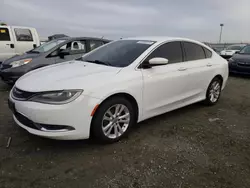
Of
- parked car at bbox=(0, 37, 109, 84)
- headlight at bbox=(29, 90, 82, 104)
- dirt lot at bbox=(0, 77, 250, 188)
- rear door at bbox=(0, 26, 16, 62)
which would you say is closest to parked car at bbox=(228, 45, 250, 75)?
dirt lot at bbox=(0, 77, 250, 188)

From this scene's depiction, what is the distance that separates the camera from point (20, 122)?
111 inches

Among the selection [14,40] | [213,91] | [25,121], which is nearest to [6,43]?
[14,40]

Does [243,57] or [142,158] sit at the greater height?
[243,57]

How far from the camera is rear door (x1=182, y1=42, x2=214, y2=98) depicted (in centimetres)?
409

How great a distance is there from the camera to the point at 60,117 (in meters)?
2.55

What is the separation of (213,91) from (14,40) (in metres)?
7.57

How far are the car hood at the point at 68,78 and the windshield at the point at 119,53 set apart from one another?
0.25m

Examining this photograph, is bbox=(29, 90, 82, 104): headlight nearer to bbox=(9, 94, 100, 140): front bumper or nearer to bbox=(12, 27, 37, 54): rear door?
bbox=(9, 94, 100, 140): front bumper

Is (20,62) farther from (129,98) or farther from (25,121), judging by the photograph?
(129,98)

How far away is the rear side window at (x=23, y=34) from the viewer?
8.70 m

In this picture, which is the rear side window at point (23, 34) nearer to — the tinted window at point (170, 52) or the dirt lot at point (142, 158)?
the dirt lot at point (142, 158)

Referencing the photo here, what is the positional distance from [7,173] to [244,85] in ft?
24.5

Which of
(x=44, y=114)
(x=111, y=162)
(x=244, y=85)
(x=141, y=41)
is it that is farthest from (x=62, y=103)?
(x=244, y=85)

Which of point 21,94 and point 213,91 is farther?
point 213,91
